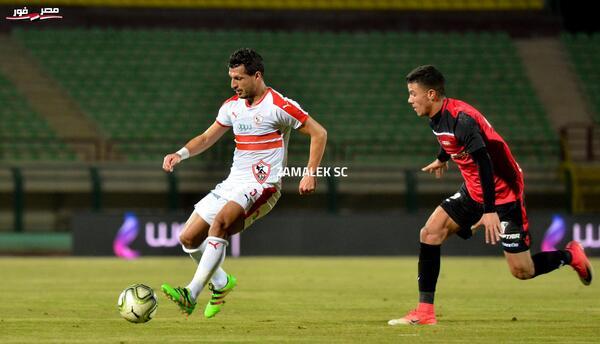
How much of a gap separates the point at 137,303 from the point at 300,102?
17723mm

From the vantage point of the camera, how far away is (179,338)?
7.71 m

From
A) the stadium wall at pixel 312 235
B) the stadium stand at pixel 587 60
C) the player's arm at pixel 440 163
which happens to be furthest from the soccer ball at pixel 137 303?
the stadium stand at pixel 587 60

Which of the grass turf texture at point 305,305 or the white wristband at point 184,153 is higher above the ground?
the white wristband at point 184,153

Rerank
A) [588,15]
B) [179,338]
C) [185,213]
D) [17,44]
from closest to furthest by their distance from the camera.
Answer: [179,338] → [185,213] → [17,44] → [588,15]

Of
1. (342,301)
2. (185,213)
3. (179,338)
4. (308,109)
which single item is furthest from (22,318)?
(308,109)

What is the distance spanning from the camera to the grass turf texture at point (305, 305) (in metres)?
7.98

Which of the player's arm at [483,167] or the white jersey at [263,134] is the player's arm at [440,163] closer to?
the player's arm at [483,167]

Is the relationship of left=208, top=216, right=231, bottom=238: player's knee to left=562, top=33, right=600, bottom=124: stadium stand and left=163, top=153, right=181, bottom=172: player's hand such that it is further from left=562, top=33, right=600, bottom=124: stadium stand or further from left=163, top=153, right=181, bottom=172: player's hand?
left=562, top=33, right=600, bottom=124: stadium stand

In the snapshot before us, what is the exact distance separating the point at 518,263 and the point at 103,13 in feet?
70.3

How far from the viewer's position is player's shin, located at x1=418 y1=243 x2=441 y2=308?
872 centimetres

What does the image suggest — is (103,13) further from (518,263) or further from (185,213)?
(518,263)

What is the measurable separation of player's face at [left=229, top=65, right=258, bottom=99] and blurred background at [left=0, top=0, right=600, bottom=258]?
1095 centimetres

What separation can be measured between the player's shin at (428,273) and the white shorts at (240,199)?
131cm

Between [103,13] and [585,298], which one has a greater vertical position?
[103,13]
